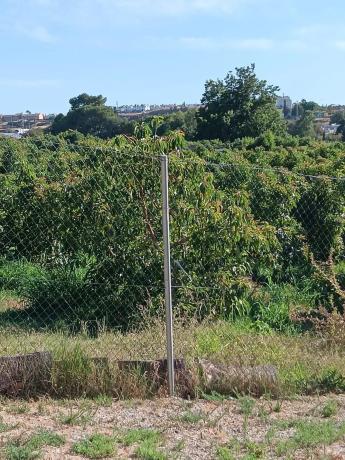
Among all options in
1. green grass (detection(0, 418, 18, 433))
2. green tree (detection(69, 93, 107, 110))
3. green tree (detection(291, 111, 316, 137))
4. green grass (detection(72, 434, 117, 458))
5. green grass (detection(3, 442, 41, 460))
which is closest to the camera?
green grass (detection(3, 442, 41, 460))

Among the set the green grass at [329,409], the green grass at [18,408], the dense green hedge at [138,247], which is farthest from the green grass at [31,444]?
the dense green hedge at [138,247]

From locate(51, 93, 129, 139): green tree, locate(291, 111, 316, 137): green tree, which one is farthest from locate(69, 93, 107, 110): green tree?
locate(291, 111, 316, 137): green tree

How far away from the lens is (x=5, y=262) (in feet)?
31.1

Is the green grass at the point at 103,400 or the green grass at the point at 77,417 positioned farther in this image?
the green grass at the point at 103,400

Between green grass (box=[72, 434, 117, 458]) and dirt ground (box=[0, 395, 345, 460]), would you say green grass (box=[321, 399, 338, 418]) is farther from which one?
green grass (box=[72, 434, 117, 458])

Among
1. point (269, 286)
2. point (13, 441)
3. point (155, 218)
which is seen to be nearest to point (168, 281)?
point (13, 441)

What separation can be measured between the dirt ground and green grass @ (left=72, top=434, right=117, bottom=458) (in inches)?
1.7

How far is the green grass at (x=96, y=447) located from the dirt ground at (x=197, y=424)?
42 mm

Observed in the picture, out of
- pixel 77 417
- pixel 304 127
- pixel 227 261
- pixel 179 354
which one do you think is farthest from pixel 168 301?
pixel 304 127

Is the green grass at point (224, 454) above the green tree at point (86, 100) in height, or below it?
below

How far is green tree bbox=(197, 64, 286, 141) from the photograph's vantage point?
39062 mm

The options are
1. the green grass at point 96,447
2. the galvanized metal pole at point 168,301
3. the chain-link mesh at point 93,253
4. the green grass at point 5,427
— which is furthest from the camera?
the chain-link mesh at point 93,253

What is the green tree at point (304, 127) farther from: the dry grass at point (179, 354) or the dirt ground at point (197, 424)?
the dirt ground at point (197, 424)

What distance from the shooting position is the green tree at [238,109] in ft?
128
